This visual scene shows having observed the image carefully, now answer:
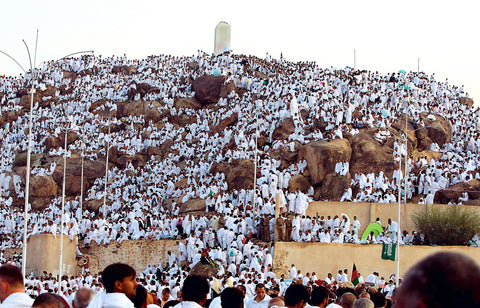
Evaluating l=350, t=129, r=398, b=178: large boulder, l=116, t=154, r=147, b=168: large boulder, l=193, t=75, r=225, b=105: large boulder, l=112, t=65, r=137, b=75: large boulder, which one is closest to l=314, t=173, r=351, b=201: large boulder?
l=350, t=129, r=398, b=178: large boulder

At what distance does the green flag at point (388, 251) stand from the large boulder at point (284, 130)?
44.3ft

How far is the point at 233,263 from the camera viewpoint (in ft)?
98.5

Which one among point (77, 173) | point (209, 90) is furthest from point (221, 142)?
point (209, 90)

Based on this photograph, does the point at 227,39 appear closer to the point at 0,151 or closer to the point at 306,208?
the point at 0,151

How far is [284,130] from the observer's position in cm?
4238

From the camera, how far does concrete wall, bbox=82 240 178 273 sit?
3394cm

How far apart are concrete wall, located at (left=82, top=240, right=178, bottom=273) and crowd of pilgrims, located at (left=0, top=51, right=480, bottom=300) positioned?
1.71 ft

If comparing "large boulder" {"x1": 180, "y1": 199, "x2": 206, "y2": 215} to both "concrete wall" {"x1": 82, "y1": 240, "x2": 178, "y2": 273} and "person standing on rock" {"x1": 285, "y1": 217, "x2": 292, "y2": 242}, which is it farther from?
"person standing on rock" {"x1": 285, "y1": 217, "x2": 292, "y2": 242}

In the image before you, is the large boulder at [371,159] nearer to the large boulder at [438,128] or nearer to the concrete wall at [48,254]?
the large boulder at [438,128]

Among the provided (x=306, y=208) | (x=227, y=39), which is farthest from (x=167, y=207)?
(x=227, y=39)

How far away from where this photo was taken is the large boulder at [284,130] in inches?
1658

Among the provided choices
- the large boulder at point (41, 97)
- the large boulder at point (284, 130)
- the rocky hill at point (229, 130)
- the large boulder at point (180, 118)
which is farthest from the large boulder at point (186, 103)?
the large boulder at point (284, 130)

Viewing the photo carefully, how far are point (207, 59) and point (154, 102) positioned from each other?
29.5ft

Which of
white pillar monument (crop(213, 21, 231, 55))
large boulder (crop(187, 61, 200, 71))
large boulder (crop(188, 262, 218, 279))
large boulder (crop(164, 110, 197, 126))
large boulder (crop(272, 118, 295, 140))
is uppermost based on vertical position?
white pillar monument (crop(213, 21, 231, 55))
